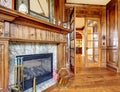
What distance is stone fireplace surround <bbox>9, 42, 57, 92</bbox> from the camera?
2.08 meters

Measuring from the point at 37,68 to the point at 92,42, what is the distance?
4.36 m

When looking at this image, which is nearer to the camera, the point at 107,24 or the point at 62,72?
the point at 62,72

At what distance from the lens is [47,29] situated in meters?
2.82

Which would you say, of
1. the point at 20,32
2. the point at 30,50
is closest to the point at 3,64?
the point at 20,32

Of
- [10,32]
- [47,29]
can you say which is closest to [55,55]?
[47,29]

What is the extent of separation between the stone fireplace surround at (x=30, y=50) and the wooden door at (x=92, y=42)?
11.1ft

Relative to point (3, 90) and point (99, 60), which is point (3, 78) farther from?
point (99, 60)

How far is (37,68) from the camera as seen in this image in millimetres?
2865

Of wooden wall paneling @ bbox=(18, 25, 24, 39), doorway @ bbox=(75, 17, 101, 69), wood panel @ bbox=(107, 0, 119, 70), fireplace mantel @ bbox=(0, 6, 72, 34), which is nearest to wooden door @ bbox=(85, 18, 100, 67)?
doorway @ bbox=(75, 17, 101, 69)

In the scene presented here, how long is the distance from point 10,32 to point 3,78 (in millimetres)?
585

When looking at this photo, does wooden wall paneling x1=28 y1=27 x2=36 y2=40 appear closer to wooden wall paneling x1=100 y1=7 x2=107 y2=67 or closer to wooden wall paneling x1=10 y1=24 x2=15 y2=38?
wooden wall paneling x1=10 y1=24 x2=15 y2=38

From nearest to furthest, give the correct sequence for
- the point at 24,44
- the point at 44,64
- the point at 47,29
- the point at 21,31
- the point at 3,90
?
the point at 3,90
the point at 21,31
the point at 24,44
the point at 47,29
the point at 44,64

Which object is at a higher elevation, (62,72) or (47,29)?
(47,29)

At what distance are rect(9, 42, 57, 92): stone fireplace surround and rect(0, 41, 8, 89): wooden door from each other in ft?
1.09
